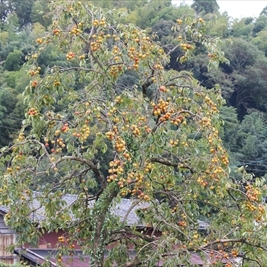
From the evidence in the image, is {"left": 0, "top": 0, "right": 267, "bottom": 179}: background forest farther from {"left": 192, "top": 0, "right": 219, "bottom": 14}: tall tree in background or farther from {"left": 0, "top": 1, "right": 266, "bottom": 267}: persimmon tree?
{"left": 0, "top": 1, "right": 266, "bottom": 267}: persimmon tree

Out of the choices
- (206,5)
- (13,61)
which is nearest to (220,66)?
(206,5)

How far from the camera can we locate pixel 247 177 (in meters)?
4.88

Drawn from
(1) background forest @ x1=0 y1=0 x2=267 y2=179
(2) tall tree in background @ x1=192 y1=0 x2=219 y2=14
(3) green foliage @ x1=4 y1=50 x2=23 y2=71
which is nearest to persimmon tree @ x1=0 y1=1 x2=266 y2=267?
(1) background forest @ x1=0 y1=0 x2=267 y2=179

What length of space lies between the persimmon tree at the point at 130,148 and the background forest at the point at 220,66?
12268mm

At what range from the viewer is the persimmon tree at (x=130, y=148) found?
14.5 feet

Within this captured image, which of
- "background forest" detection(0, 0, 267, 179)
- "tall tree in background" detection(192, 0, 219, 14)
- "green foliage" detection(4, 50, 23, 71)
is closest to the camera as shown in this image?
"background forest" detection(0, 0, 267, 179)

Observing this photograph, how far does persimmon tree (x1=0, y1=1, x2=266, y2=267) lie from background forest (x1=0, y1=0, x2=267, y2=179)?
1227cm

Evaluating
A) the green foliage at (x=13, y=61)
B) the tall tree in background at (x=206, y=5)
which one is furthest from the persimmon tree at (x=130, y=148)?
the tall tree in background at (x=206, y=5)

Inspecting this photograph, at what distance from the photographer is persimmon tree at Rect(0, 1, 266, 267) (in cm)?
443

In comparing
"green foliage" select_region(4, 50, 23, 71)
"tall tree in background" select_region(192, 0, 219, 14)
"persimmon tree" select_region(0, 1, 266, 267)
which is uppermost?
"tall tree in background" select_region(192, 0, 219, 14)

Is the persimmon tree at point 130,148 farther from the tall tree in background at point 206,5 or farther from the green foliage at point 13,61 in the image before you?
the tall tree in background at point 206,5

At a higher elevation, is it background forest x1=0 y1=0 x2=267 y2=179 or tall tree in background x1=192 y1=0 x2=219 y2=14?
tall tree in background x1=192 y1=0 x2=219 y2=14

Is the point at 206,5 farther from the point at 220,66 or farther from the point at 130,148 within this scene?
the point at 130,148

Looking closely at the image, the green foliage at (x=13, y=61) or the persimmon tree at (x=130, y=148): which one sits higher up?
the green foliage at (x=13, y=61)
